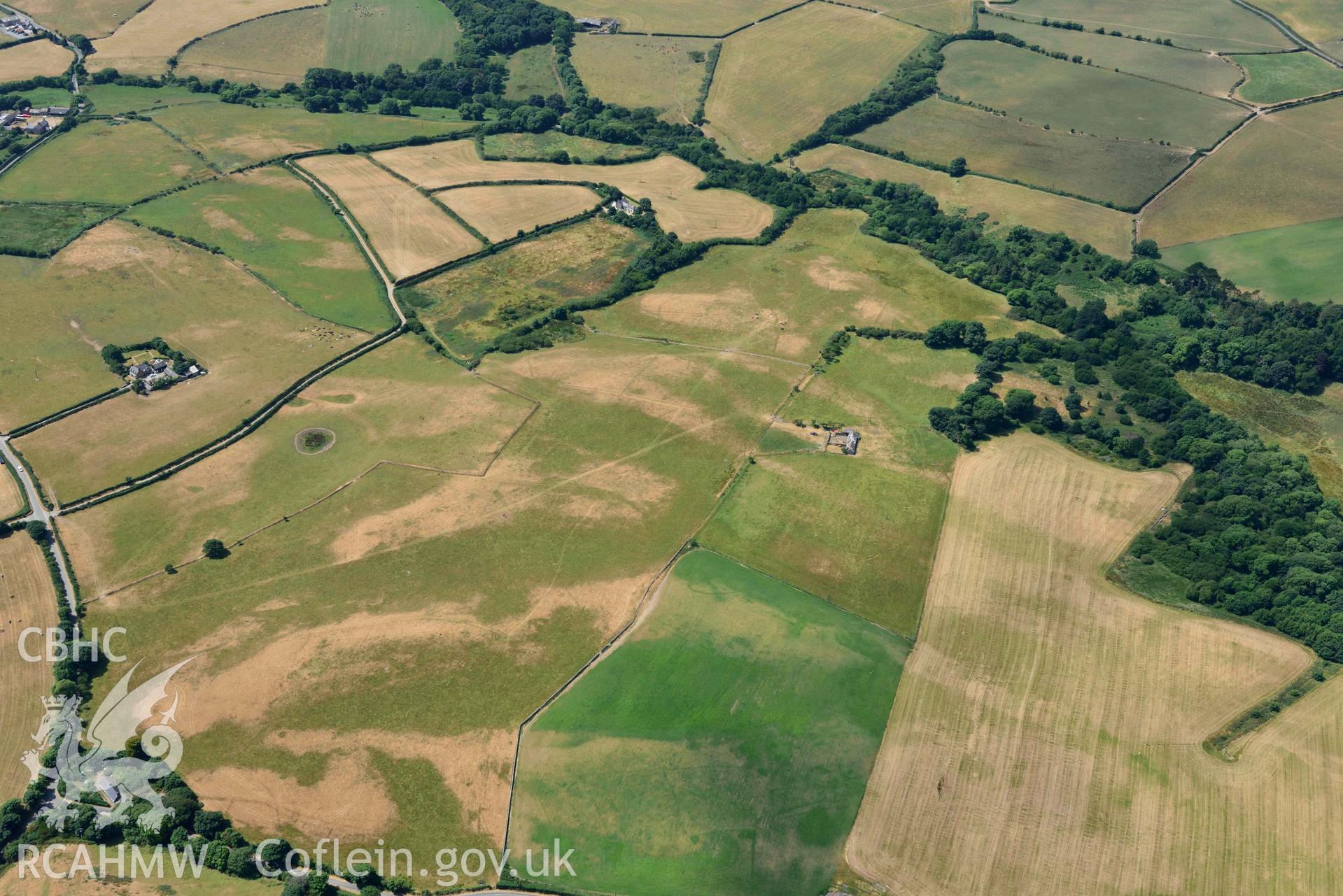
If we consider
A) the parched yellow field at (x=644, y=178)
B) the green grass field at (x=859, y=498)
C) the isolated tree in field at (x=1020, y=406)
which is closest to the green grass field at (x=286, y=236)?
the parched yellow field at (x=644, y=178)

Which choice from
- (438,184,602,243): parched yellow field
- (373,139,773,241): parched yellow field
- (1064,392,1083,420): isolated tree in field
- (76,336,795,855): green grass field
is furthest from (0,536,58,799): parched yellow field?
(1064,392,1083,420): isolated tree in field

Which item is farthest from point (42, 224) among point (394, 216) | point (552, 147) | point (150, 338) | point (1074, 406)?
point (1074, 406)

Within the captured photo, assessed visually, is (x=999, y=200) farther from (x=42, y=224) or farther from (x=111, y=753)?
(x=42, y=224)

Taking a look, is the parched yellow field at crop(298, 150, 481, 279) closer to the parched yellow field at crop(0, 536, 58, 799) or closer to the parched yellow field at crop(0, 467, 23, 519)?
the parched yellow field at crop(0, 467, 23, 519)

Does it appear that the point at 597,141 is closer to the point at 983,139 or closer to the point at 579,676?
the point at 983,139

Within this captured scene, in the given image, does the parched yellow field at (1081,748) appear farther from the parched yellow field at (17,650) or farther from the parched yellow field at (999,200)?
the parched yellow field at (999,200)

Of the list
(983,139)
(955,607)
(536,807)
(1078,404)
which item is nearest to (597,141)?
(983,139)
